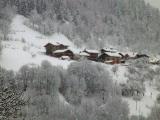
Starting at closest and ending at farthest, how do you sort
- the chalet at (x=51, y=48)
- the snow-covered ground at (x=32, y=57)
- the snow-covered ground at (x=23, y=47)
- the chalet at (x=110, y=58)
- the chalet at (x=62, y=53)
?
the snow-covered ground at (x=32, y=57)
the snow-covered ground at (x=23, y=47)
the chalet at (x=62, y=53)
the chalet at (x=51, y=48)
the chalet at (x=110, y=58)

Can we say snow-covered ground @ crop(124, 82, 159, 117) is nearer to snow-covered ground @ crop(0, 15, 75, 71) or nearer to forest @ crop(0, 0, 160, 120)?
forest @ crop(0, 0, 160, 120)

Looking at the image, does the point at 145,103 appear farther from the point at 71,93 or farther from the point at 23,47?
the point at 23,47

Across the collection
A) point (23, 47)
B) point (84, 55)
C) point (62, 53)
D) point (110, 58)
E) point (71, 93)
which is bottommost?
point (71, 93)

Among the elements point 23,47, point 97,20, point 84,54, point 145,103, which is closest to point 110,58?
point 84,54

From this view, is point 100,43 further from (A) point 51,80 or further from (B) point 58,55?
(A) point 51,80

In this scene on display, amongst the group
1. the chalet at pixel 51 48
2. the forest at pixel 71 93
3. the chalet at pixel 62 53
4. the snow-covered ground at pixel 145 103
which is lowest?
the snow-covered ground at pixel 145 103

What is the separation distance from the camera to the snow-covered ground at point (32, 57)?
174 feet

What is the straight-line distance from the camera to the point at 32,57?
61031mm

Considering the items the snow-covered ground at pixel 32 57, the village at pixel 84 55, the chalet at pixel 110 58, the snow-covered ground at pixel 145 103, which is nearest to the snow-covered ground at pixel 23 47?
the snow-covered ground at pixel 32 57

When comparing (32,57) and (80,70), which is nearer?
(80,70)

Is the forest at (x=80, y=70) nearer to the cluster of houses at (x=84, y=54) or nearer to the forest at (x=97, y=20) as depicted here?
the forest at (x=97, y=20)

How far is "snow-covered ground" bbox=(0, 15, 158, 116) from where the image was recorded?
2087 inches

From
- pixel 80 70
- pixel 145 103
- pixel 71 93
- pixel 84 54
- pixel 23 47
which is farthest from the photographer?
pixel 84 54

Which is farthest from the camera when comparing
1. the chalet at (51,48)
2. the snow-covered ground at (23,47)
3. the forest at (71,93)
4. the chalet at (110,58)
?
the chalet at (110,58)
